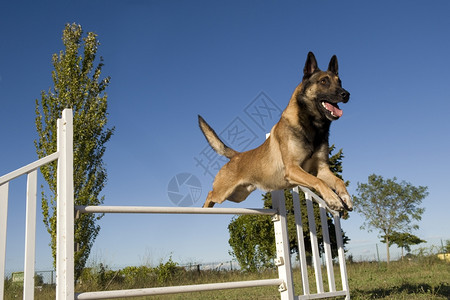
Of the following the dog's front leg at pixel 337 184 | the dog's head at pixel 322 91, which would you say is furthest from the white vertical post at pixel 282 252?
the dog's head at pixel 322 91

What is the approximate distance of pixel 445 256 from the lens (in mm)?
15555

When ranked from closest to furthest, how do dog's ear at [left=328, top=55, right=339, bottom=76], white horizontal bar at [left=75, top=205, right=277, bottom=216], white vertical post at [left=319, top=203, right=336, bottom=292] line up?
1. white horizontal bar at [left=75, top=205, right=277, bottom=216]
2. dog's ear at [left=328, top=55, right=339, bottom=76]
3. white vertical post at [left=319, top=203, right=336, bottom=292]

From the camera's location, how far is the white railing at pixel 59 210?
9.74 ft

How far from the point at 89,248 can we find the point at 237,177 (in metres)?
9.62

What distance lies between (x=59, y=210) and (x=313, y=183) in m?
2.24

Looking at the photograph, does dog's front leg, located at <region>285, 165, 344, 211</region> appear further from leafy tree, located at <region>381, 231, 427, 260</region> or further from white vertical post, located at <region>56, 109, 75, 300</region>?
leafy tree, located at <region>381, 231, 427, 260</region>

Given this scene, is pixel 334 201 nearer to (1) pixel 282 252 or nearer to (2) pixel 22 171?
(1) pixel 282 252

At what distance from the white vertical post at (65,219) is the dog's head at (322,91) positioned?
2.43m

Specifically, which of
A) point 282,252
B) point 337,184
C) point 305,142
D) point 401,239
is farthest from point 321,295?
point 401,239

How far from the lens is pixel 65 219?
10.4ft

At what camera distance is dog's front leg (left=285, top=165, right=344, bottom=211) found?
3544 millimetres

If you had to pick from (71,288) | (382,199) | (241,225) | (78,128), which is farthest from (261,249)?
(382,199)

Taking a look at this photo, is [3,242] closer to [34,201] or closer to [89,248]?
[34,201]

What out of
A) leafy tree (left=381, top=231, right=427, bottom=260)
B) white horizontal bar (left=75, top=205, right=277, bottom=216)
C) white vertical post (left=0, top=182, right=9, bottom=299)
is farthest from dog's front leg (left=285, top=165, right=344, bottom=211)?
leafy tree (left=381, top=231, right=427, bottom=260)
